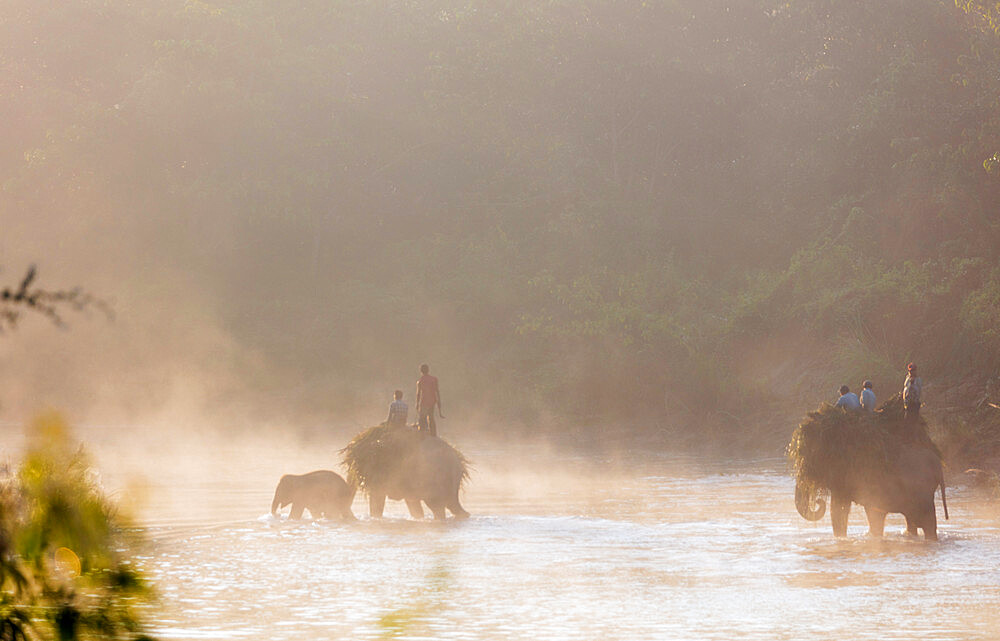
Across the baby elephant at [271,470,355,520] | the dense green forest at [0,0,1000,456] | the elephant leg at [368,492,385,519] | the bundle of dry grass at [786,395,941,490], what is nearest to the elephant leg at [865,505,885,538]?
the bundle of dry grass at [786,395,941,490]

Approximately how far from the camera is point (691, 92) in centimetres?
5375

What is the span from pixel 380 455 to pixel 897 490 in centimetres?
700

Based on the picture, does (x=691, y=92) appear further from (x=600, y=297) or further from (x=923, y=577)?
(x=923, y=577)

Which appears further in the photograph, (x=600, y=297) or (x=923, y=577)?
(x=600, y=297)

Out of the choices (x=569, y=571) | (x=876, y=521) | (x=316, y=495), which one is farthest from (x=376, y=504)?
(x=876, y=521)

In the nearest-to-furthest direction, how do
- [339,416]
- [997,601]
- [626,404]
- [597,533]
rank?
[997,601], [597,533], [626,404], [339,416]

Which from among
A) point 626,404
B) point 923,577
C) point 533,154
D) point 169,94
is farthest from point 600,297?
point 923,577

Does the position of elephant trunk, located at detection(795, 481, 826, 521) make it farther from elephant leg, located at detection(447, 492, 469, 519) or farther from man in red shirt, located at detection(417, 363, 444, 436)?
man in red shirt, located at detection(417, 363, 444, 436)

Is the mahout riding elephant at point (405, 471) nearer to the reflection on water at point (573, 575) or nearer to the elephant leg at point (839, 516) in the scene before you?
the reflection on water at point (573, 575)

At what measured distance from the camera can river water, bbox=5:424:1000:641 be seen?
1076 centimetres

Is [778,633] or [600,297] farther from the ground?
[600,297]

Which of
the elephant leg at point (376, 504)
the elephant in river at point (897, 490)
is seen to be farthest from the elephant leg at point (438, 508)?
the elephant in river at point (897, 490)

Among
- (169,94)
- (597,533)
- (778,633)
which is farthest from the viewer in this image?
(169,94)

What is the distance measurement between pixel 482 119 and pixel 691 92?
8.45m
